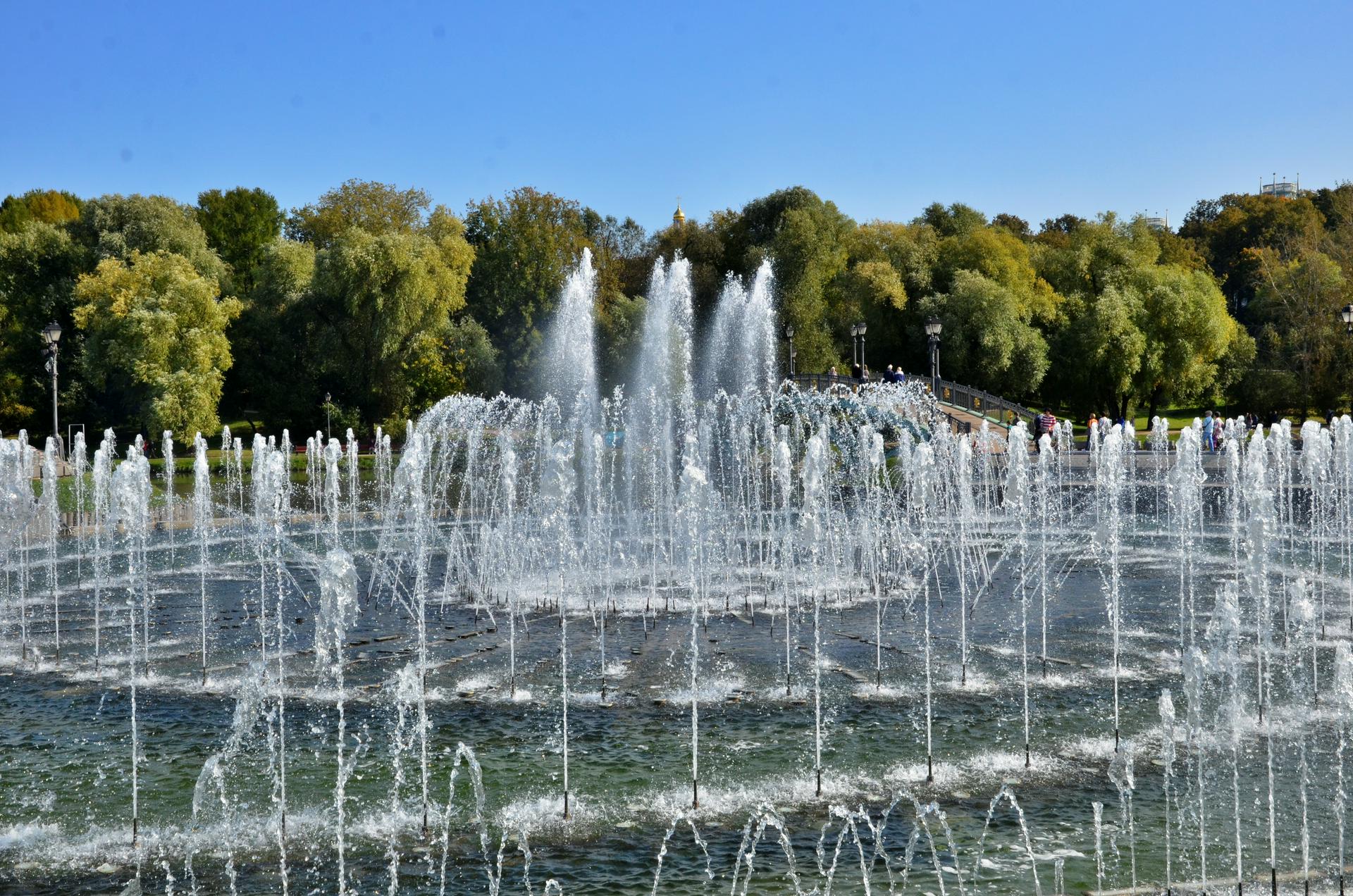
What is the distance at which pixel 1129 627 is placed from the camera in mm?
13148

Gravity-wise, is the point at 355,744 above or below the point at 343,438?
below

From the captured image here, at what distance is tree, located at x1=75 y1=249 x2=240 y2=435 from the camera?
135 feet

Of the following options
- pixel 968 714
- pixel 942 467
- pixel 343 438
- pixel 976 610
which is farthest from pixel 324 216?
pixel 968 714

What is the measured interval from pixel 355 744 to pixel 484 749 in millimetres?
1053

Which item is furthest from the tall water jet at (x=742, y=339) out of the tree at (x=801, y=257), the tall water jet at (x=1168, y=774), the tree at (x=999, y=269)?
the tall water jet at (x=1168, y=774)

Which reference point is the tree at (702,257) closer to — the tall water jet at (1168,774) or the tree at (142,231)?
the tree at (142,231)

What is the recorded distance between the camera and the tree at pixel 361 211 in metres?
54.8

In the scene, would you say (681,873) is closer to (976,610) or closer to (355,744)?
(355,744)

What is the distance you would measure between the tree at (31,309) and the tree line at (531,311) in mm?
88

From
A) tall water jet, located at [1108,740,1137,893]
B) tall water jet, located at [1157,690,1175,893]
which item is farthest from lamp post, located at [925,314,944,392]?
tall water jet, located at [1157,690,1175,893]

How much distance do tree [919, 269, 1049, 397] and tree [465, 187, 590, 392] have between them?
49.2 ft

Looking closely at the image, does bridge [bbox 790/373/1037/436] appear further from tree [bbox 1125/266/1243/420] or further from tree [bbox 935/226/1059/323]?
tree [bbox 1125/266/1243/420]

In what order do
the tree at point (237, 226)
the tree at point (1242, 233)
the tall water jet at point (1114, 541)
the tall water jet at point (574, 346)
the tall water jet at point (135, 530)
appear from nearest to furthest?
1. the tall water jet at point (135, 530)
2. the tall water jet at point (1114, 541)
3. the tall water jet at point (574, 346)
4. the tree at point (237, 226)
5. the tree at point (1242, 233)

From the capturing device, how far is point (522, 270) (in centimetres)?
4853
